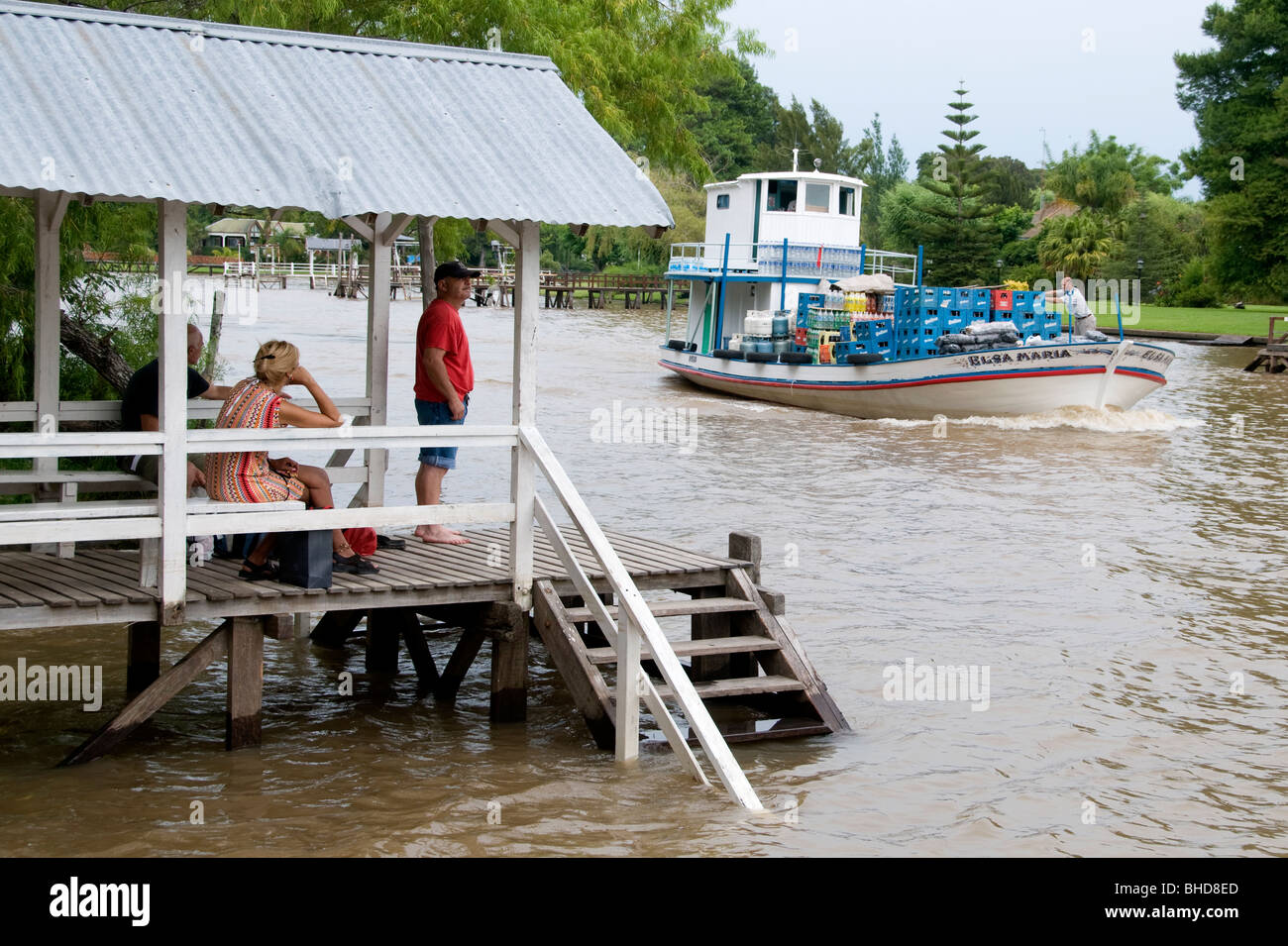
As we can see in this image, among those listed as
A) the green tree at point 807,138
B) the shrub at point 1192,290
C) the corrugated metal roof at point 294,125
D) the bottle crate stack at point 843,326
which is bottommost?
the bottle crate stack at point 843,326

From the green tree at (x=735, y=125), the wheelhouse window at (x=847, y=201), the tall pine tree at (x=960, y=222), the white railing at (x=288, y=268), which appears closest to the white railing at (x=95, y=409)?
the wheelhouse window at (x=847, y=201)

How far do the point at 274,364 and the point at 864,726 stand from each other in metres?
4.37

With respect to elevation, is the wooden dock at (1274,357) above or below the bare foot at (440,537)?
above

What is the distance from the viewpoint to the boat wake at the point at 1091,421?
2808 centimetres

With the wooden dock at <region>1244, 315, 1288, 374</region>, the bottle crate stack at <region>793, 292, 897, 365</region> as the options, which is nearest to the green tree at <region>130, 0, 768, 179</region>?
the bottle crate stack at <region>793, 292, 897, 365</region>

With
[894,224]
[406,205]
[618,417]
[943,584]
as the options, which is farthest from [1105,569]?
[894,224]

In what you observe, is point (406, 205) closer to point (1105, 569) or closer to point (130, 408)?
point (130, 408)

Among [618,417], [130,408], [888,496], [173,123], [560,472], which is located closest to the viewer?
[173,123]

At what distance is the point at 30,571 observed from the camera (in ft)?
27.8

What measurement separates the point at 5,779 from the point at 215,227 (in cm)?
10382

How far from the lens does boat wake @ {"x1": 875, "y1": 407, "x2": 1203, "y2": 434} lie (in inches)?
1105

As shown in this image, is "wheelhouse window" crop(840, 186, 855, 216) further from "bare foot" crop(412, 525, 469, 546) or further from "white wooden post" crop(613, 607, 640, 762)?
"white wooden post" crop(613, 607, 640, 762)

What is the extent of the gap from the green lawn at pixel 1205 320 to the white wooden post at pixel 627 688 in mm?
47107

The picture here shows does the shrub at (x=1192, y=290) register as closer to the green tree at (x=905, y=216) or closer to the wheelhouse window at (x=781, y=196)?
the green tree at (x=905, y=216)
